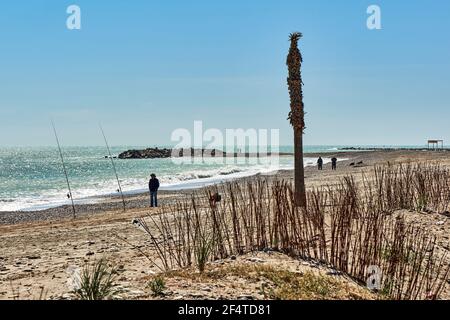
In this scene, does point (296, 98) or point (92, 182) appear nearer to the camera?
point (296, 98)

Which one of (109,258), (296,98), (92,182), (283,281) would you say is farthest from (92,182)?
(283,281)

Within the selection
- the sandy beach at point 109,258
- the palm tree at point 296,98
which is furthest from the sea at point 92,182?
the sandy beach at point 109,258

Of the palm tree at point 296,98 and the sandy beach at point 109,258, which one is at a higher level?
the palm tree at point 296,98

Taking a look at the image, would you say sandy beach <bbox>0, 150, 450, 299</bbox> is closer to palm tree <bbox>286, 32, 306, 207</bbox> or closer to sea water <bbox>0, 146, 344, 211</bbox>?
palm tree <bbox>286, 32, 306, 207</bbox>

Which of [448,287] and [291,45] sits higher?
[291,45]

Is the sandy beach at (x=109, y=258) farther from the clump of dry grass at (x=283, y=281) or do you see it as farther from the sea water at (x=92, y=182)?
the sea water at (x=92, y=182)

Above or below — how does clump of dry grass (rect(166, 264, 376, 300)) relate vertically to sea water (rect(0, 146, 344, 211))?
above

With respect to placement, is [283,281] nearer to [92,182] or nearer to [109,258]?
[109,258]

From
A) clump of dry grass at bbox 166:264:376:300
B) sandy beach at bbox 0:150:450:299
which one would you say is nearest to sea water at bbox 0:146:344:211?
sandy beach at bbox 0:150:450:299
